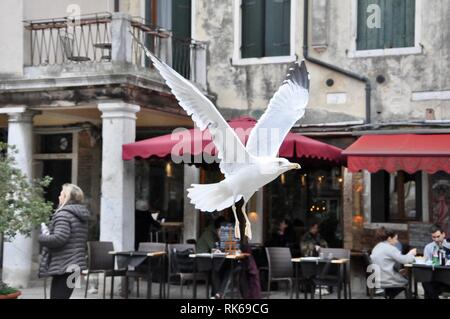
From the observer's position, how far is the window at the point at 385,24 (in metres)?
15.4

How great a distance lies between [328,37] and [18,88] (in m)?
5.37

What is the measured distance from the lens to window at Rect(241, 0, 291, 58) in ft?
53.4

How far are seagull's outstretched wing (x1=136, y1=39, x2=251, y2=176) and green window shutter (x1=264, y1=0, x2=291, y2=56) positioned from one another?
8130 millimetres

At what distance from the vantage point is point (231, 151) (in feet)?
26.6

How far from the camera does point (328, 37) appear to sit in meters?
15.9

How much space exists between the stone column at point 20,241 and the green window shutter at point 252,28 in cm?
406

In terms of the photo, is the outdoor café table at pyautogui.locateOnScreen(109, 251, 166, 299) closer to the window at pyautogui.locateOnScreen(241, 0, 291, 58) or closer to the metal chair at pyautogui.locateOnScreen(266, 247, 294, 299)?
the metal chair at pyautogui.locateOnScreen(266, 247, 294, 299)

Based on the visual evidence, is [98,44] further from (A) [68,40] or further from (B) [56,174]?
(B) [56,174]

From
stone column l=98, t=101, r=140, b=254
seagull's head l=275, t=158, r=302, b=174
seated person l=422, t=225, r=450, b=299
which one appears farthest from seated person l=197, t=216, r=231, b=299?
seagull's head l=275, t=158, r=302, b=174

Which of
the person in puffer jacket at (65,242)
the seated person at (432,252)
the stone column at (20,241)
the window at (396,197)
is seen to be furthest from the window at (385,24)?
the person in puffer jacket at (65,242)

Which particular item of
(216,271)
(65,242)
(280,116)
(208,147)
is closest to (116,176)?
(208,147)

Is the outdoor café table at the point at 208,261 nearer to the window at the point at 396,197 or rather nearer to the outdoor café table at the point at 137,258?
the outdoor café table at the point at 137,258

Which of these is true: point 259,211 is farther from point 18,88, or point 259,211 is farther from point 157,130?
point 18,88

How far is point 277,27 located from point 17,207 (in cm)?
677
